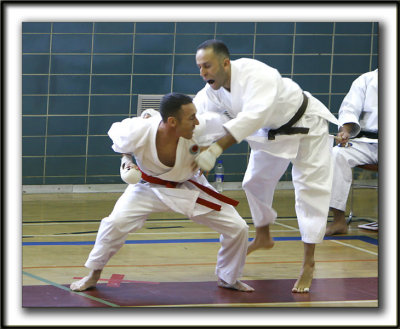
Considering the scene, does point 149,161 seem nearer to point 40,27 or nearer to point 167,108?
point 167,108

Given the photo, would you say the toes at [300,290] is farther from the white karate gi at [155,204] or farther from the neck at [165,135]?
the neck at [165,135]

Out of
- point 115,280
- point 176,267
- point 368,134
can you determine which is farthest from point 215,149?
point 368,134

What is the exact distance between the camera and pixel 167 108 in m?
3.19

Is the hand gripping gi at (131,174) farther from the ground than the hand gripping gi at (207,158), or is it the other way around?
the hand gripping gi at (207,158)

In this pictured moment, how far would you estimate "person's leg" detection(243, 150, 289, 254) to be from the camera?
12.3ft

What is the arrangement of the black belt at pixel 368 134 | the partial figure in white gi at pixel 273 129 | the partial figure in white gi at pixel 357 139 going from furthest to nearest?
the black belt at pixel 368 134
the partial figure in white gi at pixel 357 139
the partial figure in white gi at pixel 273 129

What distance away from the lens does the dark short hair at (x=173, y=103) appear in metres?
3.16

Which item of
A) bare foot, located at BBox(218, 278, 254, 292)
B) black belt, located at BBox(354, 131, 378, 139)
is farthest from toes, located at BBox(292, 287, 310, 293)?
black belt, located at BBox(354, 131, 378, 139)

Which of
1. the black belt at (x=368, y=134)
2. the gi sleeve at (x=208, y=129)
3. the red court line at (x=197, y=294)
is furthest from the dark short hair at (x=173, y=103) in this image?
the black belt at (x=368, y=134)

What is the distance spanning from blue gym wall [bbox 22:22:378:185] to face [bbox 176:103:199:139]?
3809mm

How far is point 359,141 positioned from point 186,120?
261 centimetres

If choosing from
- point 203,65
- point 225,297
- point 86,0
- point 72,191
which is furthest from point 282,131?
point 72,191

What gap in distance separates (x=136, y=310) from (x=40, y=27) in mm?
4612

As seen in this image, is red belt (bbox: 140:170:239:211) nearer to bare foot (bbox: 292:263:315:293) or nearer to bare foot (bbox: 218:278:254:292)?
bare foot (bbox: 218:278:254:292)
